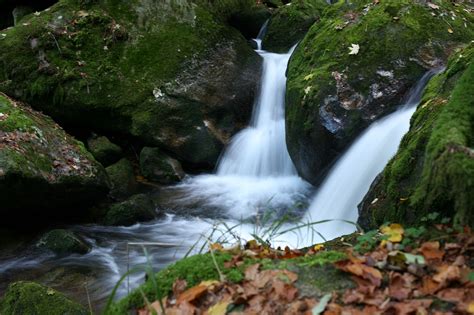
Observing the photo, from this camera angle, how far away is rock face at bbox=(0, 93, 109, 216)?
20.2ft

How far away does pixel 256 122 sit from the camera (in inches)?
389

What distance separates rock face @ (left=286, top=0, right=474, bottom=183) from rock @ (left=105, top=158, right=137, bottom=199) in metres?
3.08

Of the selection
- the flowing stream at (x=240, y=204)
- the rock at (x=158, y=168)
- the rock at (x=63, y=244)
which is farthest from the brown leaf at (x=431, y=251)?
the rock at (x=158, y=168)

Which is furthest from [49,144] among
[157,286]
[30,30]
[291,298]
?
[291,298]

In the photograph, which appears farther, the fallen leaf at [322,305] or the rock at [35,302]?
the rock at [35,302]

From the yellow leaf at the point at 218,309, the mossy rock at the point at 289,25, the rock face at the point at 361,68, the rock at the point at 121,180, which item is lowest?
the rock at the point at 121,180

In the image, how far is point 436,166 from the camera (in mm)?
2348

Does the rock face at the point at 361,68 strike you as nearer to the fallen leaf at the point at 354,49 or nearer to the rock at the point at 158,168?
the fallen leaf at the point at 354,49

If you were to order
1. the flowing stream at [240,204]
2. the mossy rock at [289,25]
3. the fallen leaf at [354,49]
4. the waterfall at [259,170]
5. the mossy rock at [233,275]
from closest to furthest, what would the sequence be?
1. the mossy rock at [233,275]
2. the flowing stream at [240,204]
3. the fallen leaf at [354,49]
4. the waterfall at [259,170]
5. the mossy rock at [289,25]

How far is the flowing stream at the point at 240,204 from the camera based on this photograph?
18.3ft

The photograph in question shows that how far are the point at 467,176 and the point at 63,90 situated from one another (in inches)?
328

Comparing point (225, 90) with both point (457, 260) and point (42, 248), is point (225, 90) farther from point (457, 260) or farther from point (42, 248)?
point (457, 260)

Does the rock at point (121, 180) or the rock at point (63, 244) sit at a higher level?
the rock at point (121, 180)

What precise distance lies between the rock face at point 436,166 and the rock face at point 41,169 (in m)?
4.29
